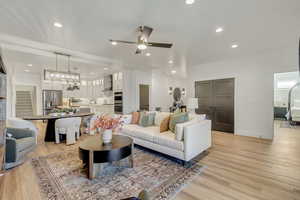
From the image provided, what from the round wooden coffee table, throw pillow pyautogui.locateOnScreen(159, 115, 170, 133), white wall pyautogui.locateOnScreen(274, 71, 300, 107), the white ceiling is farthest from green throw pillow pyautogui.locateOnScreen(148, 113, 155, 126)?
white wall pyautogui.locateOnScreen(274, 71, 300, 107)

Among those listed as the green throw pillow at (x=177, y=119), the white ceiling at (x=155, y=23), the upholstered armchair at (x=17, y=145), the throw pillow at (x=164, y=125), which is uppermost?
the white ceiling at (x=155, y=23)

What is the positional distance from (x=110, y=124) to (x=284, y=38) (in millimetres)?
4481

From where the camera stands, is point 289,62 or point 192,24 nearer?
point 192,24

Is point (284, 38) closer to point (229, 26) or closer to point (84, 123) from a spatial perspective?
point (229, 26)

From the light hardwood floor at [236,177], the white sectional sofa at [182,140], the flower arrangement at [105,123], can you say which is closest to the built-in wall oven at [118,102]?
the white sectional sofa at [182,140]

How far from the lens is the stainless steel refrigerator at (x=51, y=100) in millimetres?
7285

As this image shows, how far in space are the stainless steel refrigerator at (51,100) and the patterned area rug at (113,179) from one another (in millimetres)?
5441

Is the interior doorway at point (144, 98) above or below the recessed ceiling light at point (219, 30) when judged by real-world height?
below

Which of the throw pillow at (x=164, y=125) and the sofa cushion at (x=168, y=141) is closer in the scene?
the sofa cushion at (x=168, y=141)

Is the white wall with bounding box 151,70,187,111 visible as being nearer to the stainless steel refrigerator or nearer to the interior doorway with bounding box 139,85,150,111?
the interior doorway with bounding box 139,85,150,111

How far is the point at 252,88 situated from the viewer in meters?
4.70

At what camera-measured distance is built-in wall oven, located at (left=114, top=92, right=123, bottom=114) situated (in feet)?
19.4

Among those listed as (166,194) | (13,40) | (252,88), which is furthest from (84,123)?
(252,88)

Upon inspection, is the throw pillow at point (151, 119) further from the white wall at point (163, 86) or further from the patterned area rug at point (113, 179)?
the white wall at point (163, 86)
